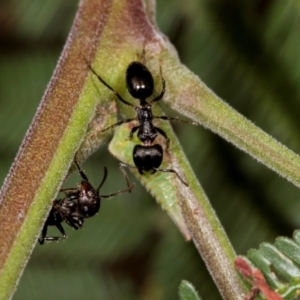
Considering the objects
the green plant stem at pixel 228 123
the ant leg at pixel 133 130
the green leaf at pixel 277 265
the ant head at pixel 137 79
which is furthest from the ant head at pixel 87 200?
the green leaf at pixel 277 265

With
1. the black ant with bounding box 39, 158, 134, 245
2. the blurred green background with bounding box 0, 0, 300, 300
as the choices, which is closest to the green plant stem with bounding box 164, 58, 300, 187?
the black ant with bounding box 39, 158, 134, 245

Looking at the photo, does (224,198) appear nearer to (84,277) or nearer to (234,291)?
(84,277)

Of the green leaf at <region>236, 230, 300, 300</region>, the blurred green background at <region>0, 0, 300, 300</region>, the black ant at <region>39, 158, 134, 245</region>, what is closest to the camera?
the green leaf at <region>236, 230, 300, 300</region>

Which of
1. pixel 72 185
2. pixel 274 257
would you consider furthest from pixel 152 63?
pixel 72 185

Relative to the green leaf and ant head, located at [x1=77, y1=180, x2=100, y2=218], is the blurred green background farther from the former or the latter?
the green leaf

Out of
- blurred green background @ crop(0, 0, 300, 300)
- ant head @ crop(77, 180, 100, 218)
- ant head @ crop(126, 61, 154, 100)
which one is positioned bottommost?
ant head @ crop(126, 61, 154, 100)

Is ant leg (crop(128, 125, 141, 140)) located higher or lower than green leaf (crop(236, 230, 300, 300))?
higher

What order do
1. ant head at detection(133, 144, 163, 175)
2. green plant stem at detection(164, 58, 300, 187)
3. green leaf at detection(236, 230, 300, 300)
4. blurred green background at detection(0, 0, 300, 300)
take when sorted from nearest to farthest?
1. green leaf at detection(236, 230, 300, 300)
2. green plant stem at detection(164, 58, 300, 187)
3. ant head at detection(133, 144, 163, 175)
4. blurred green background at detection(0, 0, 300, 300)

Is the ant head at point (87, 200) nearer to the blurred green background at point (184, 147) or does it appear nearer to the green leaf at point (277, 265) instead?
the blurred green background at point (184, 147)
